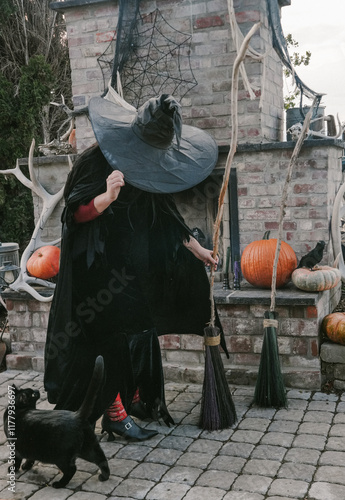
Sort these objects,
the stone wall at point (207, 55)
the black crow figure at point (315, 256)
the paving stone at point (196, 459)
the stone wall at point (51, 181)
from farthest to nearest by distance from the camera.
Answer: the stone wall at point (51, 181)
the stone wall at point (207, 55)
the black crow figure at point (315, 256)
the paving stone at point (196, 459)

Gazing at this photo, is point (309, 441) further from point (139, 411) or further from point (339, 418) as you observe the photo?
point (139, 411)

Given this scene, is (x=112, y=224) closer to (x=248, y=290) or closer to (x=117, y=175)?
(x=117, y=175)

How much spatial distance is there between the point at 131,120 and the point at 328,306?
255 cm

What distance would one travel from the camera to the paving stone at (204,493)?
2893 millimetres

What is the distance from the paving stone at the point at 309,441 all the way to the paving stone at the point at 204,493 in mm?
697

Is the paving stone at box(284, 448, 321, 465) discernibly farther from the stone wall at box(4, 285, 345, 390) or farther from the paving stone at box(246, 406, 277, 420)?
the stone wall at box(4, 285, 345, 390)

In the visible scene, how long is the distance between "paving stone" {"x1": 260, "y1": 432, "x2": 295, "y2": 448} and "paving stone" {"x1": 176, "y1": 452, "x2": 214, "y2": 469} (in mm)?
383

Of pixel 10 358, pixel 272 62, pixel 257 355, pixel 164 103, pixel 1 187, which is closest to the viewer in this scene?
pixel 164 103

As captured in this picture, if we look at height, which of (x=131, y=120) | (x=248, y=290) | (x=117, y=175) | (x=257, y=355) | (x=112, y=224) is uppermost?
(x=131, y=120)

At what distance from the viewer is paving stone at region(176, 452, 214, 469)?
3.25 meters

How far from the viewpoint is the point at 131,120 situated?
3.38 meters

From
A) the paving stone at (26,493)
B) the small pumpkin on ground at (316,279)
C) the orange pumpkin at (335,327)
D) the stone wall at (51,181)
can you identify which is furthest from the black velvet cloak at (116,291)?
the stone wall at (51,181)

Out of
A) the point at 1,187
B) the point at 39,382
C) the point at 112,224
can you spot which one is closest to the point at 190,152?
the point at 112,224

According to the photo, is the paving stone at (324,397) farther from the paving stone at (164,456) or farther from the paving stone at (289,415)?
the paving stone at (164,456)
